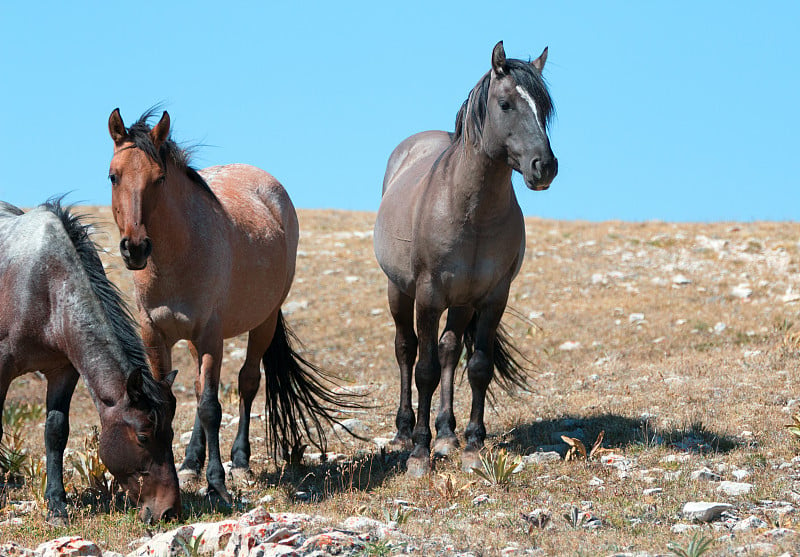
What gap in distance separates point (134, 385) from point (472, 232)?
2551 mm

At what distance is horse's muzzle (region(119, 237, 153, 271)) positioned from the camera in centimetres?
516

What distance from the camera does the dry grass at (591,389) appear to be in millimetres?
4965

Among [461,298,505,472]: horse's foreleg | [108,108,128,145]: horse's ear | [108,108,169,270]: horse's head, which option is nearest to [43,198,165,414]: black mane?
[108,108,169,270]: horse's head

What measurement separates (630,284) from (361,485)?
9884 mm

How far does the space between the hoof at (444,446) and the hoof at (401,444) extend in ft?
0.97

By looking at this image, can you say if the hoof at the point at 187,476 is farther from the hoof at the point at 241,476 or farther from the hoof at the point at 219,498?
the hoof at the point at 219,498

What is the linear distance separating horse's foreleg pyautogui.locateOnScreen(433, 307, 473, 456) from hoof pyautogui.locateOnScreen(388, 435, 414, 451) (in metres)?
0.28

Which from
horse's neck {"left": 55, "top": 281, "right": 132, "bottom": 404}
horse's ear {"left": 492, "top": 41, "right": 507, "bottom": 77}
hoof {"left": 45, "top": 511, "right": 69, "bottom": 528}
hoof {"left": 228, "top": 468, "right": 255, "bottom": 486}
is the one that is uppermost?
horse's ear {"left": 492, "top": 41, "right": 507, "bottom": 77}

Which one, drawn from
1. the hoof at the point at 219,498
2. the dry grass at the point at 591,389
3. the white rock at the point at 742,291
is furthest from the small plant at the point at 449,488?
the white rock at the point at 742,291

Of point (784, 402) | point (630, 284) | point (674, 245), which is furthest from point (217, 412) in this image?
point (674, 245)

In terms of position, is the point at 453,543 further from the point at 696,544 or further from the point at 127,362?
the point at 127,362

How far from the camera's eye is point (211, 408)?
19.2 feet

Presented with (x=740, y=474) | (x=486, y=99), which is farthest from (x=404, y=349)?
(x=740, y=474)

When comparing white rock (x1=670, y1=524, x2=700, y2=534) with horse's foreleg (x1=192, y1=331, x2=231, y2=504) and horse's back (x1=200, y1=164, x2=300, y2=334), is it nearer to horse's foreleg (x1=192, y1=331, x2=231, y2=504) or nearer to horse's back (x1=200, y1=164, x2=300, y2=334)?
horse's foreleg (x1=192, y1=331, x2=231, y2=504)
